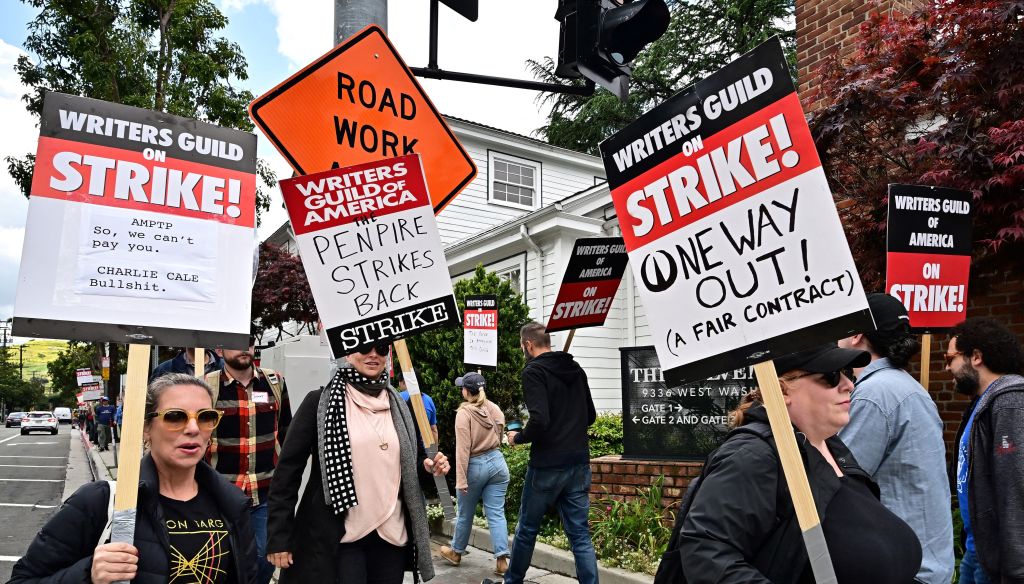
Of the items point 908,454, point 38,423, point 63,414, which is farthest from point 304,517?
point 63,414

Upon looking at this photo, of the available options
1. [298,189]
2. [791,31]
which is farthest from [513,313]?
[791,31]

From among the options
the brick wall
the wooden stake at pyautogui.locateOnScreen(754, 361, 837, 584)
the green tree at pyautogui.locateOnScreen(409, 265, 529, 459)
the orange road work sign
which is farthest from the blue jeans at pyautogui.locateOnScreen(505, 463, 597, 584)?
the green tree at pyautogui.locateOnScreen(409, 265, 529, 459)

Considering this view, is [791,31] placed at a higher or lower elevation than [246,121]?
higher

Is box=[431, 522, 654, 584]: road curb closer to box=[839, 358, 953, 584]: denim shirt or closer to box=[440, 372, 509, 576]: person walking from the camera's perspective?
box=[440, 372, 509, 576]: person walking

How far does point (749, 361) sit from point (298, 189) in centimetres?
240

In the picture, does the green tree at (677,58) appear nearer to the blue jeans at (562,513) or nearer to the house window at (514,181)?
the house window at (514,181)

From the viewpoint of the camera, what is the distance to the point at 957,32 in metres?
5.97

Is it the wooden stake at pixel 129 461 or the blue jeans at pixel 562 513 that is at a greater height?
the wooden stake at pixel 129 461

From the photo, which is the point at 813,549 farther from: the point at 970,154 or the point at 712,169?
the point at 970,154

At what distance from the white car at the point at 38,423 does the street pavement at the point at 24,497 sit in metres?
31.1

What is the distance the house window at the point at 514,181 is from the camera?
20.3 metres

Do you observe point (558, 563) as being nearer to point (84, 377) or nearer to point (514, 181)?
point (514, 181)

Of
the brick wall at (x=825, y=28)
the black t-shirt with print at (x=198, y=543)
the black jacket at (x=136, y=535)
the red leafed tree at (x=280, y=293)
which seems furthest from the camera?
the red leafed tree at (x=280, y=293)

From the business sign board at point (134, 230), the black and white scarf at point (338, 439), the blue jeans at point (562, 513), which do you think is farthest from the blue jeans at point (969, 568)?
the business sign board at point (134, 230)
